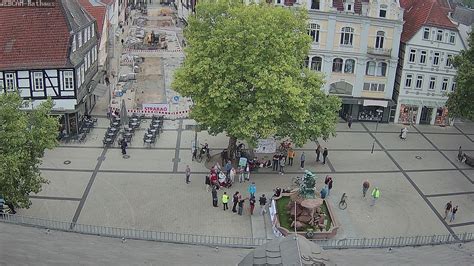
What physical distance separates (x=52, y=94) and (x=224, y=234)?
20630mm

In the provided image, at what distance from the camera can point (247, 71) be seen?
125 feet

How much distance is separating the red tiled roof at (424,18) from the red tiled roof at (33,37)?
Answer: 31181 mm

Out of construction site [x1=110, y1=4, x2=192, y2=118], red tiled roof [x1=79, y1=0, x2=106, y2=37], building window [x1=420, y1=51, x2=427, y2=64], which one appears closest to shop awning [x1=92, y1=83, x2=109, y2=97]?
construction site [x1=110, y1=4, x2=192, y2=118]

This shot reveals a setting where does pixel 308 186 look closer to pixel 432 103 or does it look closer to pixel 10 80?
pixel 10 80

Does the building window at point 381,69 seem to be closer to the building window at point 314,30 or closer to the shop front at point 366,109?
the shop front at point 366,109

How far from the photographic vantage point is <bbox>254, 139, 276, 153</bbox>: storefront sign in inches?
1741

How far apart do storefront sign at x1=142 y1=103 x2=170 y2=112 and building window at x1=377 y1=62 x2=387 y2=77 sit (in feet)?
66.5

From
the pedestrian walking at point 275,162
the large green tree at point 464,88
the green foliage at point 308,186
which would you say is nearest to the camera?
the green foliage at point 308,186

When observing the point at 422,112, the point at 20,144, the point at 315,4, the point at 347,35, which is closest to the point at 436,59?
the point at 422,112

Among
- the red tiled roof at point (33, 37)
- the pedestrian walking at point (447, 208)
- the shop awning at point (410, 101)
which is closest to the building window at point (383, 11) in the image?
the shop awning at point (410, 101)

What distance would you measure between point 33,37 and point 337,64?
27.0 m

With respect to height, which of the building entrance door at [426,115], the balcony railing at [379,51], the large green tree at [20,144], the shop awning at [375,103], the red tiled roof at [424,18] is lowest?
the building entrance door at [426,115]

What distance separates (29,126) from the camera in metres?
31.1

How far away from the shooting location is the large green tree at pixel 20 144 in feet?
93.0
